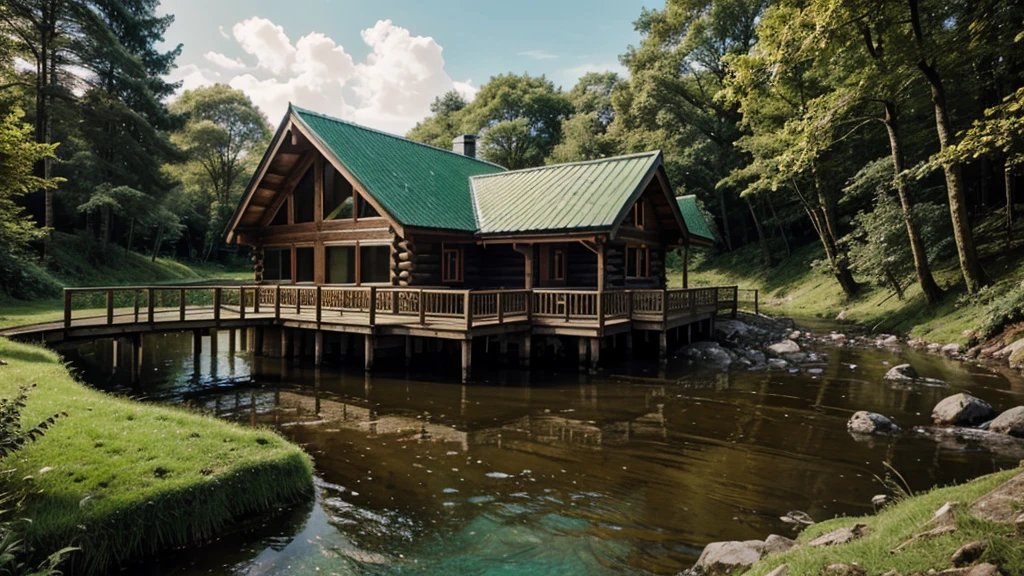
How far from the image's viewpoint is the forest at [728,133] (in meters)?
18.3

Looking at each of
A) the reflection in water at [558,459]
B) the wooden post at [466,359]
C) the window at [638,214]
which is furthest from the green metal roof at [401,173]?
the window at [638,214]

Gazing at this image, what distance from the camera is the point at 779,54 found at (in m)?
16.6

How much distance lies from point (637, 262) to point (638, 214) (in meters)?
2.06

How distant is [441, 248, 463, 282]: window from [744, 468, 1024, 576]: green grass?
16338mm

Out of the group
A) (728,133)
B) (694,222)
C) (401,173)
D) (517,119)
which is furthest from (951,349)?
(517,119)

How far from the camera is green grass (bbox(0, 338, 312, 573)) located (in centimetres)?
536

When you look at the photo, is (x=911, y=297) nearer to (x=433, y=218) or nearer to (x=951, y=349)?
(x=951, y=349)

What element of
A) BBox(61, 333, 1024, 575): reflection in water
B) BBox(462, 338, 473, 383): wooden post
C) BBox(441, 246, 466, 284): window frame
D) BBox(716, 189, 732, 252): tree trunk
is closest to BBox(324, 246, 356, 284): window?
BBox(441, 246, 466, 284): window frame

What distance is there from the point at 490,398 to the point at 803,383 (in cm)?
841

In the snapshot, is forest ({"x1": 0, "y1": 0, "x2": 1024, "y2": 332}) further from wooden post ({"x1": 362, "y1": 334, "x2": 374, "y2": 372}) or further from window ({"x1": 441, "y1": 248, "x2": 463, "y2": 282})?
window ({"x1": 441, "y1": 248, "x2": 463, "y2": 282})

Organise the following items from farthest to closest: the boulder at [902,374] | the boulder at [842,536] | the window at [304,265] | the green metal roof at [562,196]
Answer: the window at [304,265] < the green metal roof at [562,196] < the boulder at [902,374] < the boulder at [842,536]

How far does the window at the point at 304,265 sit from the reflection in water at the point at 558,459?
6.01 meters

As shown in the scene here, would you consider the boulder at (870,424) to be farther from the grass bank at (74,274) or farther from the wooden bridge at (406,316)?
the grass bank at (74,274)

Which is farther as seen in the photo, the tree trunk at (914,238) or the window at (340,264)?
the tree trunk at (914,238)
